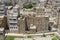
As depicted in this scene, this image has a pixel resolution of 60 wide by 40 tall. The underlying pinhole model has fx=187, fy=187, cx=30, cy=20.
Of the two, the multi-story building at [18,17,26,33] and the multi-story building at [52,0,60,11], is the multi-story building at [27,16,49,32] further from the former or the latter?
the multi-story building at [52,0,60,11]

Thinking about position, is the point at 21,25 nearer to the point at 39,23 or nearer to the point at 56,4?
the point at 39,23

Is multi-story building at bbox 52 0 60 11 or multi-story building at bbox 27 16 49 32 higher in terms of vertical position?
multi-story building at bbox 52 0 60 11

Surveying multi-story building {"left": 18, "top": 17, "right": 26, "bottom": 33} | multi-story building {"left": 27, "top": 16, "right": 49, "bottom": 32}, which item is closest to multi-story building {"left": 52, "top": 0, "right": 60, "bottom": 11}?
multi-story building {"left": 27, "top": 16, "right": 49, "bottom": 32}

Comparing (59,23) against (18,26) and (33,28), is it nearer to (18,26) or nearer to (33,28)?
(33,28)

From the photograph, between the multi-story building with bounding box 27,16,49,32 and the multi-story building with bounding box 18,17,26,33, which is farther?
the multi-story building with bounding box 27,16,49,32

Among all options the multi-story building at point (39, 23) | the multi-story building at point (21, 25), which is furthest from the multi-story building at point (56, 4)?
the multi-story building at point (21, 25)

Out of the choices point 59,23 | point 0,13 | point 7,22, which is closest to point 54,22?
point 59,23

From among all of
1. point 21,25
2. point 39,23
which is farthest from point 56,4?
point 21,25

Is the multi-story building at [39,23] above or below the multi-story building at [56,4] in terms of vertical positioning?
below

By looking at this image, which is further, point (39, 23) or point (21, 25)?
point (39, 23)

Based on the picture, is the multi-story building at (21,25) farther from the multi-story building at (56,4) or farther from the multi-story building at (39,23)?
the multi-story building at (56,4)

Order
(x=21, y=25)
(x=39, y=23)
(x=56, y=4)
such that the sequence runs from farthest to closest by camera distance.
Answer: (x=56, y=4) < (x=39, y=23) < (x=21, y=25)

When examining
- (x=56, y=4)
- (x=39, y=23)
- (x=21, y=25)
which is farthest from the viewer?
(x=56, y=4)
